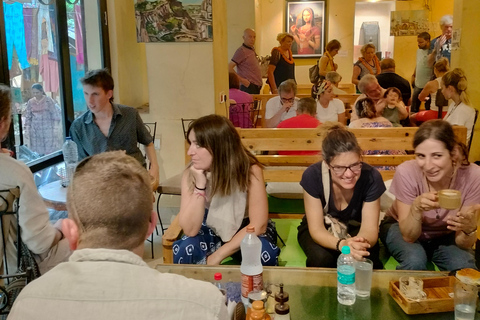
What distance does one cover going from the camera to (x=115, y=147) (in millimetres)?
3424

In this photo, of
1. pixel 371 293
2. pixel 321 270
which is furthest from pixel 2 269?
pixel 371 293

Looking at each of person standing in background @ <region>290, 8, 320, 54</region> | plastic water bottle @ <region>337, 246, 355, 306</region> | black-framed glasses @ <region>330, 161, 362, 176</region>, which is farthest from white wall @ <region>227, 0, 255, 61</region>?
plastic water bottle @ <region>337, 246, 355, 306</region>

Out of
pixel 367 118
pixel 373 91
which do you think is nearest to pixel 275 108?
pixel 373 91

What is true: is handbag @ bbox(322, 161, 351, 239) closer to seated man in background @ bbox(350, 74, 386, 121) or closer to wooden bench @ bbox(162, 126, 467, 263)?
wooden bench @ bbox(162, 126, 467, 263)

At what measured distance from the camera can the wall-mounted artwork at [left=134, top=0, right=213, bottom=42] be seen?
4098 mm

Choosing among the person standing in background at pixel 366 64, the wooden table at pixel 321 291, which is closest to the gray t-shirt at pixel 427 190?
the wooden table at pixel 321 291

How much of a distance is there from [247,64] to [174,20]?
98.5 inches

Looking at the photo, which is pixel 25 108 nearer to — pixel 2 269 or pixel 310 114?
pixel 2 269

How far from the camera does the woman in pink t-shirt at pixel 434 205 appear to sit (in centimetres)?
222

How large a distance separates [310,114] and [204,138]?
199 centimetres

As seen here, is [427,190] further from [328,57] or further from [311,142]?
[328,57]

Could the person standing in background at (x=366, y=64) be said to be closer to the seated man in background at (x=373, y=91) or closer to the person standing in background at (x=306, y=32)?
the person standing in background at (x=306, y=32)

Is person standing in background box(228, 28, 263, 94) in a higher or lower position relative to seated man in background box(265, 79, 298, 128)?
higher

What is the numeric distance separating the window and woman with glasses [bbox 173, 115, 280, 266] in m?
1.42
